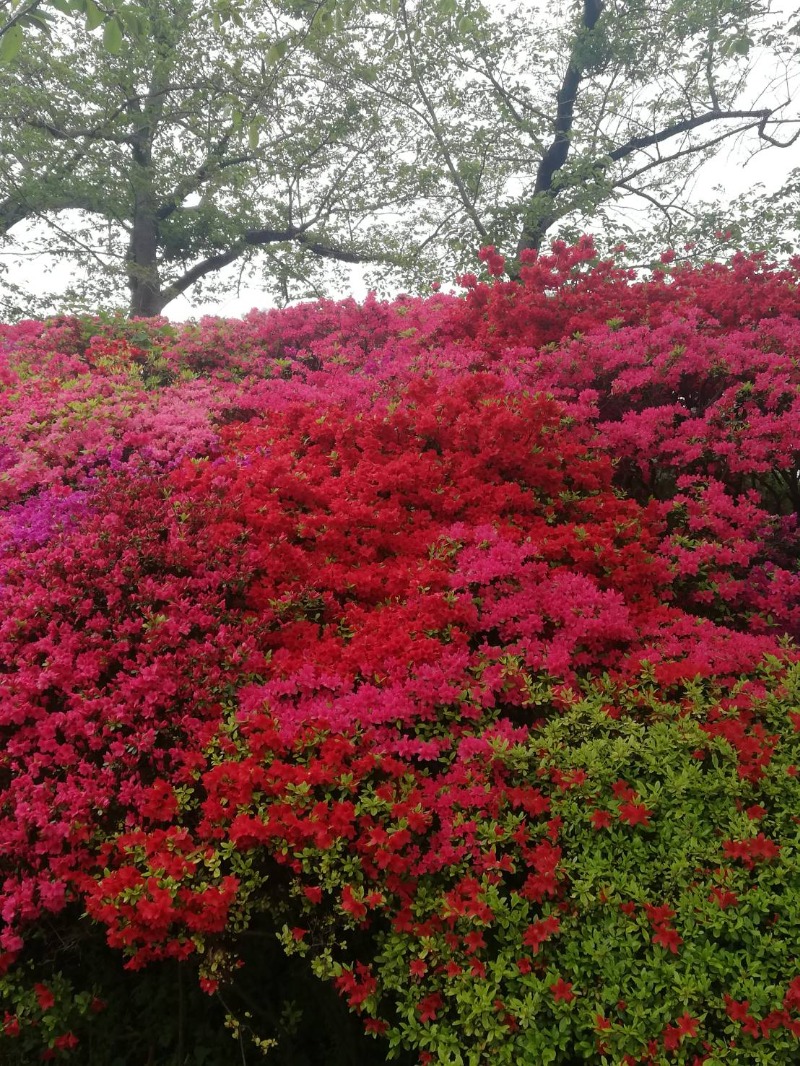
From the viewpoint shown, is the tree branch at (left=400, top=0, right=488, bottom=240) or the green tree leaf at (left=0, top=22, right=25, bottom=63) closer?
the green tree leaf at (left=0, top=22, right=25, bottom=63)

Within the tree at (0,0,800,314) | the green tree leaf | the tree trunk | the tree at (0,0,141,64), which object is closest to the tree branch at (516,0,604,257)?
the tree at (0,0,800,314)

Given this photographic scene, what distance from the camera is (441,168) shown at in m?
11.8

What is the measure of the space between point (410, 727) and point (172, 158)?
44.2 ft

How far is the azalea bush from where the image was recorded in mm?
2271

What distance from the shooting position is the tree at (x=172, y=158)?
1088 cm

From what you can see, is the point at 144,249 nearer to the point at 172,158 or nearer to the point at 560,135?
the point at 172,158

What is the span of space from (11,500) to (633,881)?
4.39m

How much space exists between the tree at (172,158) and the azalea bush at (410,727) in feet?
25.6

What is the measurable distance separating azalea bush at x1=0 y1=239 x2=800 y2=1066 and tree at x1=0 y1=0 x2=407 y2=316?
25.6 feet

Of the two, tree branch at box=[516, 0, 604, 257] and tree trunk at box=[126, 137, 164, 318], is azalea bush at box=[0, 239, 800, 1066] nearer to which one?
tree branch at box=[516, 0, 604, 257]

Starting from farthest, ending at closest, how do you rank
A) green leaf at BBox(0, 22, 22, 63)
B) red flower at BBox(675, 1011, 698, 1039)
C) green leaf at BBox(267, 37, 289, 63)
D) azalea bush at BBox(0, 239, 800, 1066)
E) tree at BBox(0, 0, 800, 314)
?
1. tree at BBox(0, 0, 800, 314)
2. green leaf at BBox(267, 37, 289, 63)
3. azalea bush at BBox(0, 239, 800, 1066)
4. green leaf at BBox(0, 22, 22, 63)
5. red flower at BBox(675, 1011, 698, 1039)

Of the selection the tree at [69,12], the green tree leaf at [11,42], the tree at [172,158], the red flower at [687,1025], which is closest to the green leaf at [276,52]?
the tree at [69,12]

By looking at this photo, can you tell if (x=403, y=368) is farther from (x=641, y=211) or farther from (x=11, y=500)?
(x=641, y=211)

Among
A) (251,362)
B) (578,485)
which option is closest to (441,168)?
(251,362)
